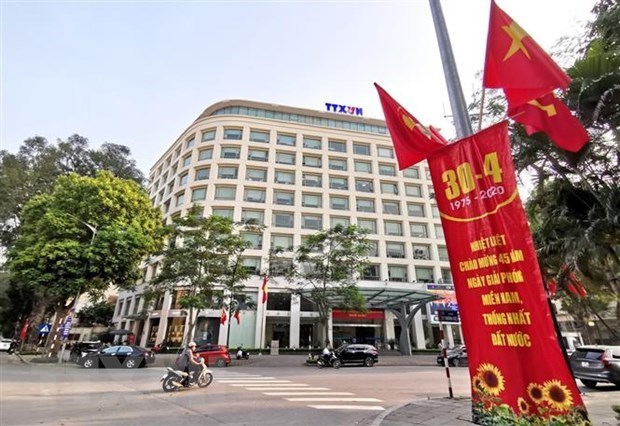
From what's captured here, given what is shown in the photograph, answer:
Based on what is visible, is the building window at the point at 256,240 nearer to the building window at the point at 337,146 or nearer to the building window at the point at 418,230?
the building window at the point at 337,146

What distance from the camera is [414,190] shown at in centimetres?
4316

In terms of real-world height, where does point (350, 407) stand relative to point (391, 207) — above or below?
below

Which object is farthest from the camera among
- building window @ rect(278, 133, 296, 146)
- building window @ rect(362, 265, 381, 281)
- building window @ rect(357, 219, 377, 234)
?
building window @ rect(278, 133, 296, 146)

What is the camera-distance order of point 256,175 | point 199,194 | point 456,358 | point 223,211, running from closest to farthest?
point 456,358 < point 223,211 < point 199,194 < point 256,175

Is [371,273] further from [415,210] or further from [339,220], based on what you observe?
[415,210]

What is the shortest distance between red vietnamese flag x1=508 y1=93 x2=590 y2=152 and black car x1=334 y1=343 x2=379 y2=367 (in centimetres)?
2028

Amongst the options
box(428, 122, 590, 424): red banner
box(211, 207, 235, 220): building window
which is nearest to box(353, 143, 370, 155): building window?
box(211, 207, 235, 220): building window

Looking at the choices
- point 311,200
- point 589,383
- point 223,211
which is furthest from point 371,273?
point 589,383

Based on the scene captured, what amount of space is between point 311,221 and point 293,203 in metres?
2.76

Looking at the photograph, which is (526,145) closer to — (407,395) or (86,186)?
(407,395)

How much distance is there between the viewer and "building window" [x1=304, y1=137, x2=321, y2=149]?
1688 inches

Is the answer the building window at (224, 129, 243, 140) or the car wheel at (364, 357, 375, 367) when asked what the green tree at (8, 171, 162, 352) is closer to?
the building window at (224, 129, 243, 140)

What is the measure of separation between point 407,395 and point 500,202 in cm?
864

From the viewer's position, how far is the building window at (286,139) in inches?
1663
